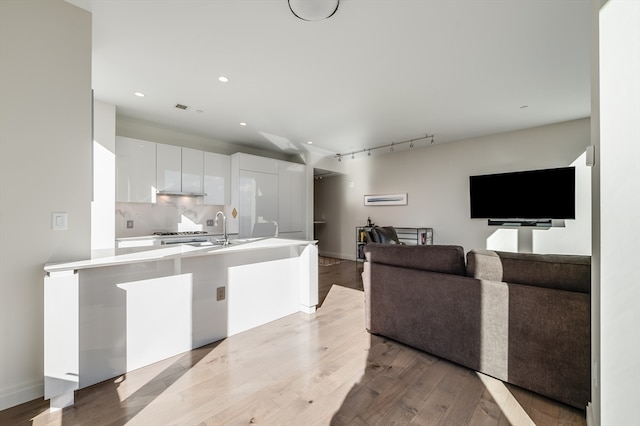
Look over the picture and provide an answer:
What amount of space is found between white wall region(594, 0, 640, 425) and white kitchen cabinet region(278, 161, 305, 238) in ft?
15.9

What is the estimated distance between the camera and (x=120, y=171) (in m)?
3.78

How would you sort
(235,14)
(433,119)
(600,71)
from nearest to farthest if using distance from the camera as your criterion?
1. (600,71)
2. (235,14)
3. (433,119)

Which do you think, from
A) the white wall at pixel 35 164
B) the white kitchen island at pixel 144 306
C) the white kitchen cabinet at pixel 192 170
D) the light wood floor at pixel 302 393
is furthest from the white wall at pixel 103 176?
the light wood floor at pixel 302 393

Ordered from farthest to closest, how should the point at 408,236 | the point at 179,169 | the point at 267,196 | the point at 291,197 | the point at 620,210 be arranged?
the point at 408,236 < the point at 291,197 < the point at 267,196 < the point at 179,169 < the point at 620,210

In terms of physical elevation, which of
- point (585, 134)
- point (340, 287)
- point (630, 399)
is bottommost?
point (340, 287)

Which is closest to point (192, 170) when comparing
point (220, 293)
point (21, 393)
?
point (220, 293)

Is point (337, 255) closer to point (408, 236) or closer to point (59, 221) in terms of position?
point (408, 236)

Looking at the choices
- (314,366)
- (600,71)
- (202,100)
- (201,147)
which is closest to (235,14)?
(202,100)

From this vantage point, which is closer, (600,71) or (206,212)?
(600,71)

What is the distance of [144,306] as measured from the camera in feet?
6.65

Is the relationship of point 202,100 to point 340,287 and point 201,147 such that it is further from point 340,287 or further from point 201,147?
point 340,287

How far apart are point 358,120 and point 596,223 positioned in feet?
10.8

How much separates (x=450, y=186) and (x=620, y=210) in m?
4.66

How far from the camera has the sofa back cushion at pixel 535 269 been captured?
1.60 meters
